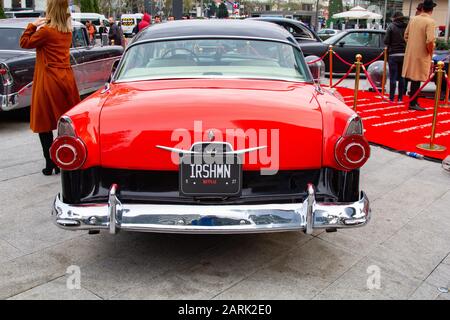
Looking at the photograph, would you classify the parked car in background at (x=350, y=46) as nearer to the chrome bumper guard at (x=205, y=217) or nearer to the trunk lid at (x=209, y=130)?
the trunk lid at (x=209, y=130)

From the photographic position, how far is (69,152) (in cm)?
308

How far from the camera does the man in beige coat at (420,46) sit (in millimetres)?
9109

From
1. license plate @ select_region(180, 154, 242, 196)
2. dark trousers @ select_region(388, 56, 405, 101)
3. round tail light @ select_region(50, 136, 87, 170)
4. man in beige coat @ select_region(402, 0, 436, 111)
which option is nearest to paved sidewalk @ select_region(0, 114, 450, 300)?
license plate @ select_region(180, 154, 242, 196)

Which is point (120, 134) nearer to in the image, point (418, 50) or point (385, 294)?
point (385, 294)

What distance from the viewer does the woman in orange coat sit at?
5039mm

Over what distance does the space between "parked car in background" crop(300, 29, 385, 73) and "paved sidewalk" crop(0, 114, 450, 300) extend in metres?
10.1

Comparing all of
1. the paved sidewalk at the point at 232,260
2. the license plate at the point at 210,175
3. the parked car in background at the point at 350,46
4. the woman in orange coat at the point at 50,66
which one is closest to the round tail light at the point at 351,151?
the license plate at the point at 210,175

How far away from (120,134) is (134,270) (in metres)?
0.96

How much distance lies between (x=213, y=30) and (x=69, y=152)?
1.97m

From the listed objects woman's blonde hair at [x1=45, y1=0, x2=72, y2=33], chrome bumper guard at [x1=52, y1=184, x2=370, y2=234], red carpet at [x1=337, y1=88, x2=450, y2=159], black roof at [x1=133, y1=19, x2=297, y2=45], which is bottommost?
red carpet at [x1=337, y1=88, x2=450, y2=159]

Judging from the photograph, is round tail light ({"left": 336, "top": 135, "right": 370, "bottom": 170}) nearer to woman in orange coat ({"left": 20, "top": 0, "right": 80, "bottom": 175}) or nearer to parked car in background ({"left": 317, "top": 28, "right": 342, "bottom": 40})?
woman in orange coat ({"left": 20, "top": 0, "right": 80, "bottom": 175})
